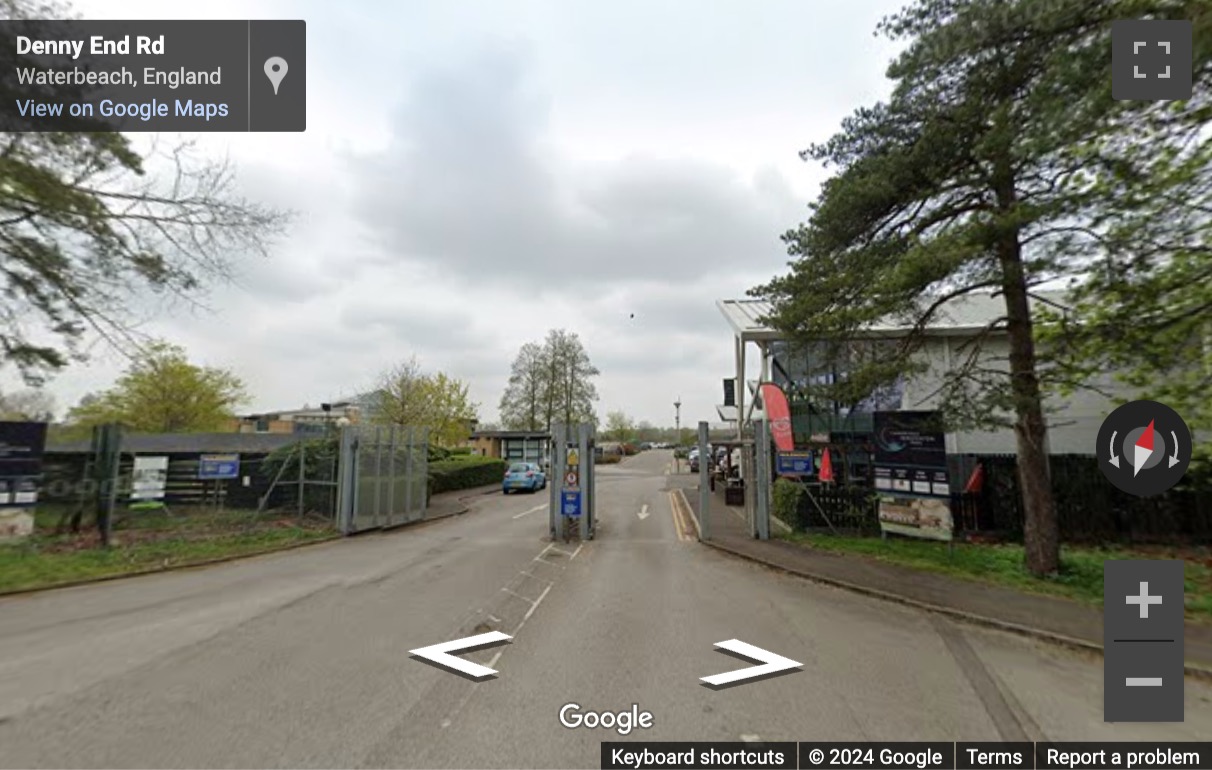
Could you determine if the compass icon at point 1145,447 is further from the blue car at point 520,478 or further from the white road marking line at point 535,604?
the blue car at point 520,478

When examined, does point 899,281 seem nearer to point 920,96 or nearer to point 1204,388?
point 920,96

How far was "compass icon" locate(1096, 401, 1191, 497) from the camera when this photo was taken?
239 inches

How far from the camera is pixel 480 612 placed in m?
6.65

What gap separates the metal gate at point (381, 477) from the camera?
46.0 feet

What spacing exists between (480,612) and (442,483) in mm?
19208

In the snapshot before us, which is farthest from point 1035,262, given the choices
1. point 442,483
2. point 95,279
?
point 442,483

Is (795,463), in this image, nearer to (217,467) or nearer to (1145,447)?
(1145,447)

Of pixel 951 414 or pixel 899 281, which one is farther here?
pixel 951 414

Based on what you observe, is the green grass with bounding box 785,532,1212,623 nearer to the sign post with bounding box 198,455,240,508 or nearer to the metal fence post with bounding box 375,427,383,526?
the metal fence post with bounding box 375,427,383,526

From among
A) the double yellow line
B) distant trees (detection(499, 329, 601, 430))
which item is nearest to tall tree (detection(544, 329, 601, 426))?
distant trees (detection(499, 329, 601, 430))

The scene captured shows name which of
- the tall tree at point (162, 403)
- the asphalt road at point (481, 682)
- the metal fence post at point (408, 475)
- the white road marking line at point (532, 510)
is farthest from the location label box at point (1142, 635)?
the tall tree at point (162, 403)

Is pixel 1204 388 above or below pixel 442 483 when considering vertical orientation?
above

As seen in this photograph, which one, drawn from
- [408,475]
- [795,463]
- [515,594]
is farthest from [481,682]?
[408,475]

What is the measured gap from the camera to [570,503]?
42.4 ft
